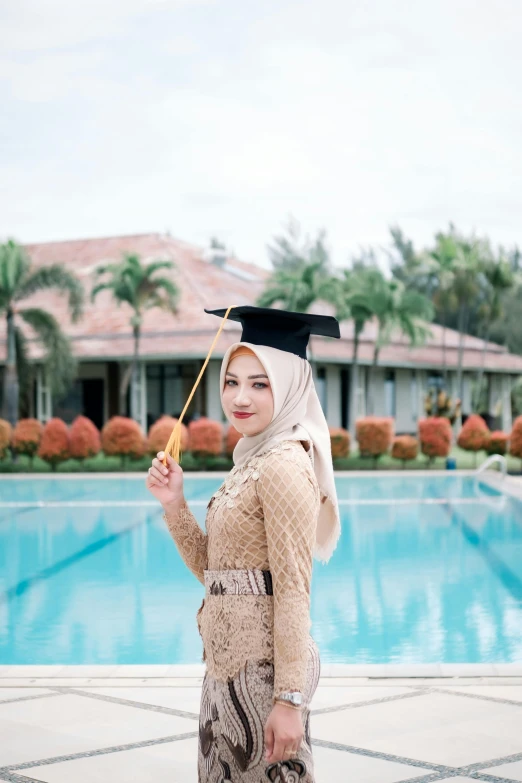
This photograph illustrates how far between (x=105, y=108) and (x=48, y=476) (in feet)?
111

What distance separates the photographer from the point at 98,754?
4465 millimetres

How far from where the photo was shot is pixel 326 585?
34.6 ft

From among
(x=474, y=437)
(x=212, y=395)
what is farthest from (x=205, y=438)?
(x=474, y=437)

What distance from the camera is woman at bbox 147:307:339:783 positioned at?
2.63 meters

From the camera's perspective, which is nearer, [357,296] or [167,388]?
[357,296]

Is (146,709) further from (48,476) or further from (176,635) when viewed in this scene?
(48,476)

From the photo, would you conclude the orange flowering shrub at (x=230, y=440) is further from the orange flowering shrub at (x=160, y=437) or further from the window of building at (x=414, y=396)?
the window of building at (x=414, y=396)

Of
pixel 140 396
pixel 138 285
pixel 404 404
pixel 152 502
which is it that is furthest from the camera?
pixel 404 404

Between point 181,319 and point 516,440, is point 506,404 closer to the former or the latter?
point 181,319

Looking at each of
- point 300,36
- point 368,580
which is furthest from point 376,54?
point 368,580

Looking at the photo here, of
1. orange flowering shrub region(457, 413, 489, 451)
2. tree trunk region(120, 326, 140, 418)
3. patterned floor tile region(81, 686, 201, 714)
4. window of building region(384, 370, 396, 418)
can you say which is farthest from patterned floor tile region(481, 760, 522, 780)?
window of building region(384, 370, 396, 418)

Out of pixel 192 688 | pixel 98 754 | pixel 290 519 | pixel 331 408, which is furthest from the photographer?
pixel 331 408

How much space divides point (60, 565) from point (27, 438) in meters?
13.6

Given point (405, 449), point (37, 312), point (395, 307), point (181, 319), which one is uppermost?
point (395, 307)
